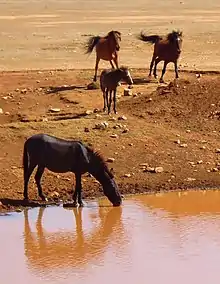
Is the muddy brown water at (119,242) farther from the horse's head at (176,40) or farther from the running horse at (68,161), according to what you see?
the horse's head at (176,40)

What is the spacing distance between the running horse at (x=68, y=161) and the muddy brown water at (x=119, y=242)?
37 cm

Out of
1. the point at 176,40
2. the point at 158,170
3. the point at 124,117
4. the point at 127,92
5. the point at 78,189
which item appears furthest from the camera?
the point at 176,40

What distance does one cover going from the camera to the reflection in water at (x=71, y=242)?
11023 mm

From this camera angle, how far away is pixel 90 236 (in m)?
12.1

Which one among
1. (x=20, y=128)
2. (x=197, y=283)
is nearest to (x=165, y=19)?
(x=20, y=128)

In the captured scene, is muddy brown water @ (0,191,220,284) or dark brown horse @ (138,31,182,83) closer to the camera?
muddy brown water @ (0,191,220,284)

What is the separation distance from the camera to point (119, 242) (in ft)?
38.5

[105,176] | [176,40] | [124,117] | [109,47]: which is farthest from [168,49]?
[105,176]

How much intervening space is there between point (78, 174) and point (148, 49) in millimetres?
18422

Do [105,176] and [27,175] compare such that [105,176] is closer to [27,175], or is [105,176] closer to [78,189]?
[78,189]

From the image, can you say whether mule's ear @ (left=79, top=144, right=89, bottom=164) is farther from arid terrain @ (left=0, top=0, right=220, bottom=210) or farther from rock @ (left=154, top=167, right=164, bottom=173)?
rock @ (left=154, top=167, right=164, bottom=173)

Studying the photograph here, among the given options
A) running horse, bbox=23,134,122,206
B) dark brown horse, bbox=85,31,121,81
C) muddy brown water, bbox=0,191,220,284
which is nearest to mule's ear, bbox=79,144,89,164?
running horse, bbox=23,134,122,206

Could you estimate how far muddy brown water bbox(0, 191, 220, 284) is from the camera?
34.1 feet

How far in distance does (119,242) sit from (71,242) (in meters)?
0.67
